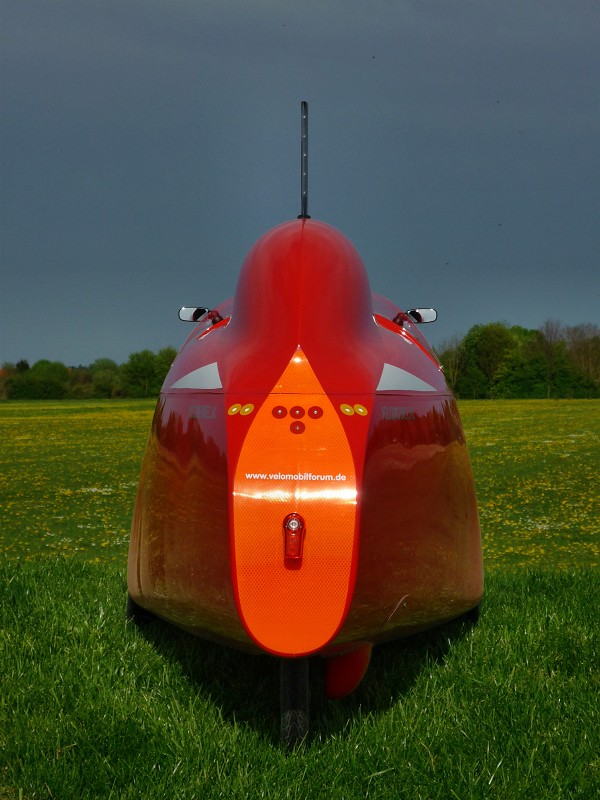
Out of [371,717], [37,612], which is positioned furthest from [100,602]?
[371,717]

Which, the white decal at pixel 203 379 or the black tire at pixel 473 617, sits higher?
the white decal at pixel 203 379

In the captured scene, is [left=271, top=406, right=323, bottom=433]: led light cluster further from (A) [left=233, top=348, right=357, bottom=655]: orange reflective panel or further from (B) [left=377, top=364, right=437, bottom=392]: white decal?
(B) [left=377, top=364, right=437, bottom=392]: white decal

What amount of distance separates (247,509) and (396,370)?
1.22 m

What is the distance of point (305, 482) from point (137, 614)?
3094 millimetres

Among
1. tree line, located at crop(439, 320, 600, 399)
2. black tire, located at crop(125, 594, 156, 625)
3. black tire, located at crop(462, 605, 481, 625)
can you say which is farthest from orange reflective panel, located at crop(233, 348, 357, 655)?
tree line, located at crop(439, 320, 600, 399)

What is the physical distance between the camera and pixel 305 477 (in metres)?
3.88

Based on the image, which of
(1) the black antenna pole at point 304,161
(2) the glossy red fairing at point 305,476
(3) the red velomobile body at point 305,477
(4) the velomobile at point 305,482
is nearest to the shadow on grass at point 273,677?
(4) the velomobile at point 305,482

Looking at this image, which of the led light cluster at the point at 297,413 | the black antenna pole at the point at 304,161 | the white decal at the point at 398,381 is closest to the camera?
the led light cluster at the point at 297,413

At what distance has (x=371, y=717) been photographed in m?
4.83

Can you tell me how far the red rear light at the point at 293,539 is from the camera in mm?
3736

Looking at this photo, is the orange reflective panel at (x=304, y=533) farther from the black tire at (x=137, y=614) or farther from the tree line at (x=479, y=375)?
the tree line at (x=479, y=375)

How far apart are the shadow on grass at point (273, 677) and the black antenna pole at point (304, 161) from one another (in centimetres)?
301

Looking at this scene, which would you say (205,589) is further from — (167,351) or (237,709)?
(167,351)

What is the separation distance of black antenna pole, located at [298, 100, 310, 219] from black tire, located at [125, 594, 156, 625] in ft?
10.6
